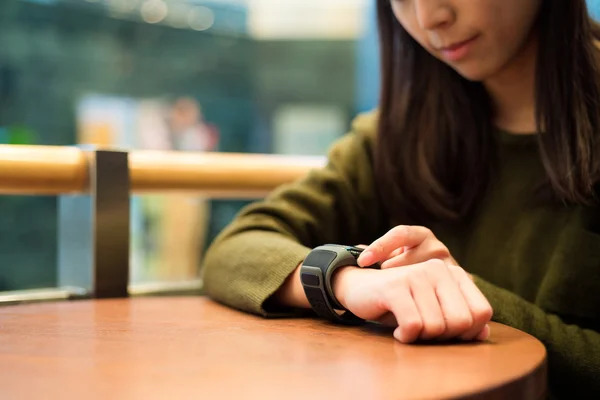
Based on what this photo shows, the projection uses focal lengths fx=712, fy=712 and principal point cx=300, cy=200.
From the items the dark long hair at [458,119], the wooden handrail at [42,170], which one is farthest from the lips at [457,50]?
the wooden handrail at [42,170]

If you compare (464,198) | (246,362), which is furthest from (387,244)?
(464,198)

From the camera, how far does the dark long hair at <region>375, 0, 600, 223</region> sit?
37.2 inches

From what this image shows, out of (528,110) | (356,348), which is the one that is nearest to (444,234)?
(528,110)

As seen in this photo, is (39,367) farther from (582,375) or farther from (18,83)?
(18,83)

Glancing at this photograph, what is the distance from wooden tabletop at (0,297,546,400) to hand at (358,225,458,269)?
0.08 meters

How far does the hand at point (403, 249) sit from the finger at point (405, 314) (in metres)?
0.09

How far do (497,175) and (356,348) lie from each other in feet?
1.74

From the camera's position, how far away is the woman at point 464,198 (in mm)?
748

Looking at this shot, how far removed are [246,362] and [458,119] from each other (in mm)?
665

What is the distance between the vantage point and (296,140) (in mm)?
4348

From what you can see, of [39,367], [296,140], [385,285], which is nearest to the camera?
[39,367]

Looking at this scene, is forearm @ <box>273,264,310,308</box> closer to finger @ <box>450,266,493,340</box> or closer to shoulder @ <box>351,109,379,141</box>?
finger @ <box>450,266,493,340</box>

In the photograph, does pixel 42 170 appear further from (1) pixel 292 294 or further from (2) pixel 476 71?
(2) pixel 476 71

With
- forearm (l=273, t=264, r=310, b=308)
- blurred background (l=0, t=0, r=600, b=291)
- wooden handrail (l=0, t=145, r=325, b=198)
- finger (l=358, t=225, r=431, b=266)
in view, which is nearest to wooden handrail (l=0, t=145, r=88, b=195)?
wooden handrail (l=0, t=145, r=325, b=198)
